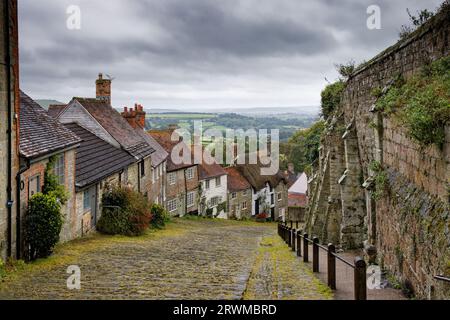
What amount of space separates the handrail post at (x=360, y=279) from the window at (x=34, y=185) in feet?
32.4

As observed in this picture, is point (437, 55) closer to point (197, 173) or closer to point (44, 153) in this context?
point (44, 153)

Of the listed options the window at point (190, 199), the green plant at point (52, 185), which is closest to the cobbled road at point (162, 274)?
the green plant at point (52, 185)

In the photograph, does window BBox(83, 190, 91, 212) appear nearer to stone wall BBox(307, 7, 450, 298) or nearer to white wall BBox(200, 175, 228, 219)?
stone wall BBox(307, 7, 450, 298)

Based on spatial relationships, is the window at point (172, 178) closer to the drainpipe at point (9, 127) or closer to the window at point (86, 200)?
the window at point (86, 200)

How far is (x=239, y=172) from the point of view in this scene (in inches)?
2183

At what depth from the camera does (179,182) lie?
40.7m

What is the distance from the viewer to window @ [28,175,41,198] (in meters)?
13.4

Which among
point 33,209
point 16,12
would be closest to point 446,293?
point 33,209

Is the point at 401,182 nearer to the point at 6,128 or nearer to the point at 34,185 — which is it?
the point at 6,128

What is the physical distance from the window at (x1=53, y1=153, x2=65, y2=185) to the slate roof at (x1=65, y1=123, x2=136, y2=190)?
4.82 feet

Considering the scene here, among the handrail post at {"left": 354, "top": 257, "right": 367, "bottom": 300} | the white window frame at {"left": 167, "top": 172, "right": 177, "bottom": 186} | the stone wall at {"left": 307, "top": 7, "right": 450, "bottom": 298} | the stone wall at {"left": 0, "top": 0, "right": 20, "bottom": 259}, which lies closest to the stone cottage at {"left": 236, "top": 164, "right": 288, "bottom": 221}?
the white window frame at {"left": 167, "top": 172, "right": 177, "bottom": 186}

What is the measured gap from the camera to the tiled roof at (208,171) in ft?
150

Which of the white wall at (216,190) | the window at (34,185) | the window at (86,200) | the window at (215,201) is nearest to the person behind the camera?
the window at (34,185)

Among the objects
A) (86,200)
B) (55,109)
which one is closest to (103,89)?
(55,109)
